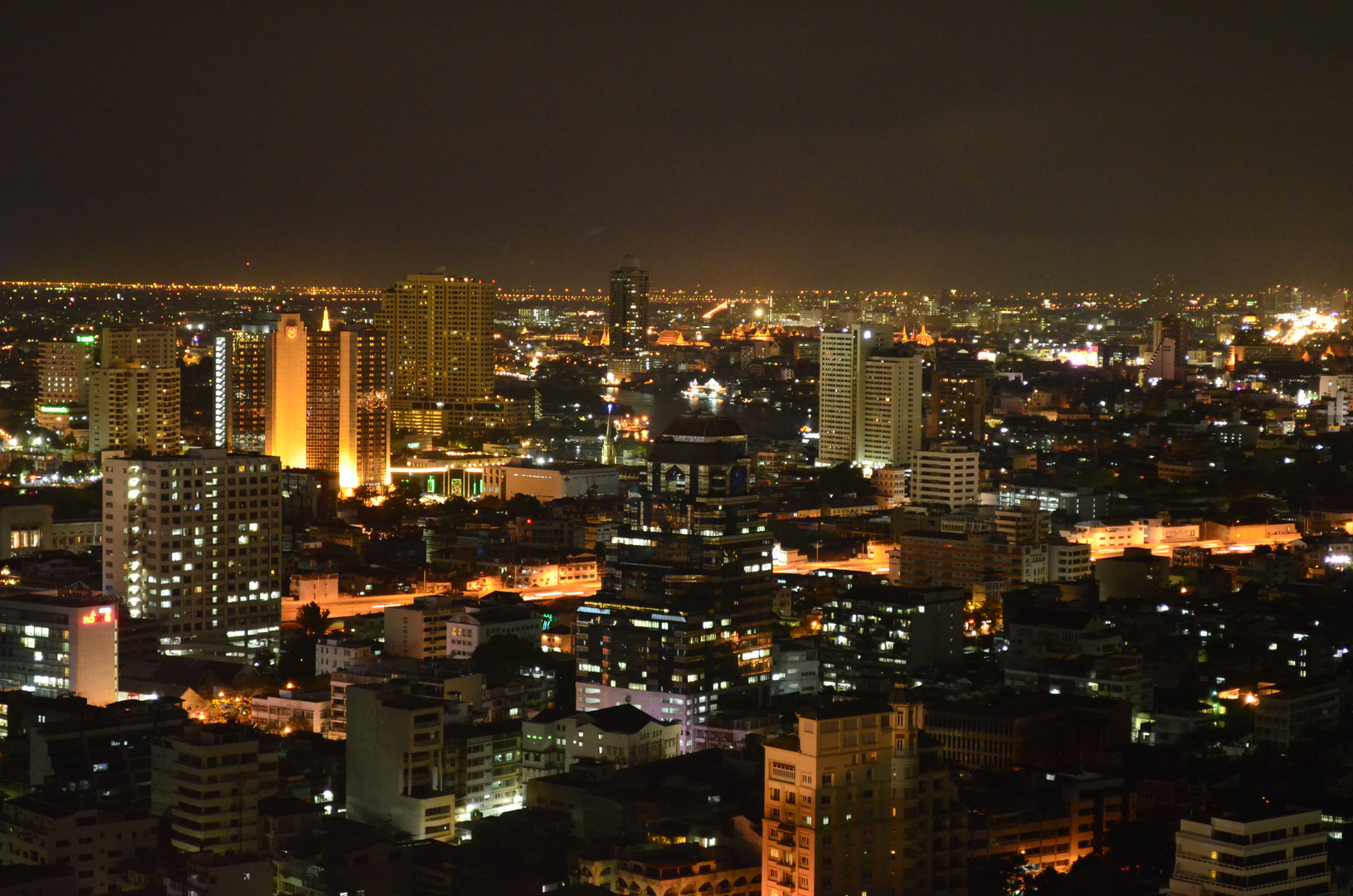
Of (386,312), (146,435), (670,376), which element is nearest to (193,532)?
(146,435)

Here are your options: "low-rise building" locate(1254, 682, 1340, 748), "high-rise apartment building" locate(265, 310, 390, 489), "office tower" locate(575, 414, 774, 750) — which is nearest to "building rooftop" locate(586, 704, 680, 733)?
"office tower" locate(575, 414, 774, 750)

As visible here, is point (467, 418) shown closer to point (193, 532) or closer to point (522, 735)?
point (193, 532)

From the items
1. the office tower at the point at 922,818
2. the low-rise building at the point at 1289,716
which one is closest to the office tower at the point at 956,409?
the low-rise building at the point at 1289,716

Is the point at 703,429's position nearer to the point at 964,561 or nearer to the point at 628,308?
the point at 964,561

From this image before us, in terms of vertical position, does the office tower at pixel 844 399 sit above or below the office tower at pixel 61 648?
above

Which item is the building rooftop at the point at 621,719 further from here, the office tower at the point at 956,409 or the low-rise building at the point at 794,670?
the office tower at the point at 956,409

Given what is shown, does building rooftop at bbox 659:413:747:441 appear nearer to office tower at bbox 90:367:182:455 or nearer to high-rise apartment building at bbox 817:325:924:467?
high-rise apartment building at bbox 817:325:924:467
